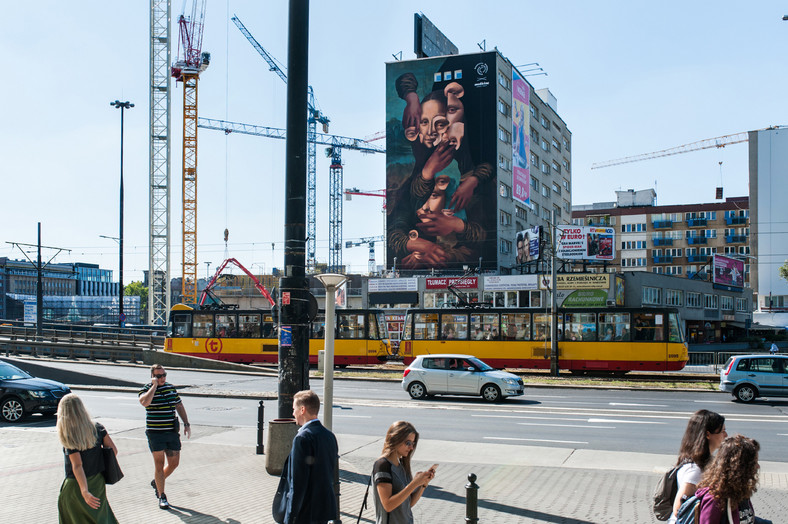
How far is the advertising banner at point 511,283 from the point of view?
58875 millimetres

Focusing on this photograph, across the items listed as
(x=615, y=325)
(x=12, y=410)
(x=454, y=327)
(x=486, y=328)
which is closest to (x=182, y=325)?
(x=454, y=327)

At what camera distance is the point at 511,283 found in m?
60.6

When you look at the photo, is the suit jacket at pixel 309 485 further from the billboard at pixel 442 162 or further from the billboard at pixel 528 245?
the billboard at pixel 442 162

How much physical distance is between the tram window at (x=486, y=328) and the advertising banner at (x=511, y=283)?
26.5m

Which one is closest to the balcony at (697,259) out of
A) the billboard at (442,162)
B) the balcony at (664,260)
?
the balcony at (664,260)

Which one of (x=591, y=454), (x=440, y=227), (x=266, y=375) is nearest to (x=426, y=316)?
(x=266, y=375)

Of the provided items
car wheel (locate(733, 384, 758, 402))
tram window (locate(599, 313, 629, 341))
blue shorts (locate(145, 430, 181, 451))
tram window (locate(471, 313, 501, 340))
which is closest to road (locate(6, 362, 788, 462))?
car wheel (locate(733, 384, 758, 402))

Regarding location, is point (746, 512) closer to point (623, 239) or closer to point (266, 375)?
point (266, 375)

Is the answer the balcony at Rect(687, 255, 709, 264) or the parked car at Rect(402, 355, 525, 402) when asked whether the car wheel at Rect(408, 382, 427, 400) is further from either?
the balcony at Rect(687, 255, 709, 264)

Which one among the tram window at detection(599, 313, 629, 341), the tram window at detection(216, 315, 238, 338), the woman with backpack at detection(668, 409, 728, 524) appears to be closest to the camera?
the woman with backpack at detection(668, 409, 728, 524)

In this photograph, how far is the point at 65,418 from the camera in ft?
20.6

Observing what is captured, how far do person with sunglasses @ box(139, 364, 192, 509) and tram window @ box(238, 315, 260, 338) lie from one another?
28.5 m

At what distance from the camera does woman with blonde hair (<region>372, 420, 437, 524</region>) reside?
5121mm

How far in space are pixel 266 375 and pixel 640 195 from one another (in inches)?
3843
